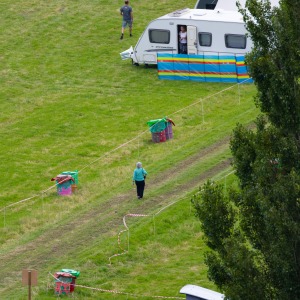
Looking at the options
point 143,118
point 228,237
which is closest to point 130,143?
point 143,118

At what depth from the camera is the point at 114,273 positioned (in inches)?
1210

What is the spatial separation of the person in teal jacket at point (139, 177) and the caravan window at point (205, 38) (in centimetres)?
1399

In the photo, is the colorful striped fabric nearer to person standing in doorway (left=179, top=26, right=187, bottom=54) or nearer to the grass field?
the grass field

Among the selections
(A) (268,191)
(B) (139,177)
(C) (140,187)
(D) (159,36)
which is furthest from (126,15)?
(A) (268,191)

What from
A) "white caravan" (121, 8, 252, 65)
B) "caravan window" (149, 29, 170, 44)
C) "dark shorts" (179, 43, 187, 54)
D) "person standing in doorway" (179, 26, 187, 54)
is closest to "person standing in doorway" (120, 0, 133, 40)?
"white caravan" (121, 8, 252, 65)

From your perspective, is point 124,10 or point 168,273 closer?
point 168,273

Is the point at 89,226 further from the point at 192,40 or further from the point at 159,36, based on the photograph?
the point at 159,36

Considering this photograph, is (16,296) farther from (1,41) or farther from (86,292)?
(1,41)

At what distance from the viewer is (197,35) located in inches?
1896

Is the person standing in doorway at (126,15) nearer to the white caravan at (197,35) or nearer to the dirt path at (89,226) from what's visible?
the white caravan at (197,35)

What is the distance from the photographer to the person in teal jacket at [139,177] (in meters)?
34.9

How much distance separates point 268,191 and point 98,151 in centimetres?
1771

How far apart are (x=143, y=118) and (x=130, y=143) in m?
2.77

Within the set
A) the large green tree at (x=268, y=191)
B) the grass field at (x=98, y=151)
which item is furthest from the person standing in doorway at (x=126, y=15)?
the large green tree at (x=268, y=191)
